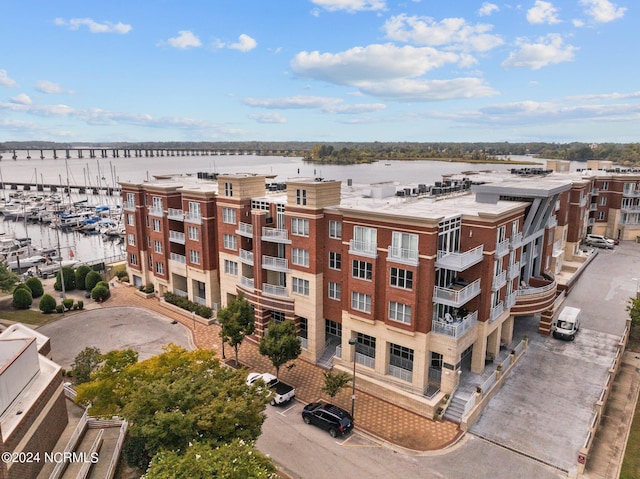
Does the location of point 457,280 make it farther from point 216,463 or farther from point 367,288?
point 216,463

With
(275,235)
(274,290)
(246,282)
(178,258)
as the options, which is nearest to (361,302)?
(274,290)

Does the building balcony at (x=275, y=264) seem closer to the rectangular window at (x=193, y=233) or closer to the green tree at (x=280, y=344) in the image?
the green tree at (x=280, y=344)

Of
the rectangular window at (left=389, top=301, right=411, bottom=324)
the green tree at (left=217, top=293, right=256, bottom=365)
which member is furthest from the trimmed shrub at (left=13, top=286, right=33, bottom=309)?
the rectangular window at (left=389, top=301, right=411, bottom=324)

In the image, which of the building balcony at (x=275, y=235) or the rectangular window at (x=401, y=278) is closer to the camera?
the rectangular window at (x=401, y=278)

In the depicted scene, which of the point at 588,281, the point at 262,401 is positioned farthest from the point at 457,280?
the point at 588,281

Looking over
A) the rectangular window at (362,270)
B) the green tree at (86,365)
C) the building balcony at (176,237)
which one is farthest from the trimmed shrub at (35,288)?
the rectangular window at (362,270)

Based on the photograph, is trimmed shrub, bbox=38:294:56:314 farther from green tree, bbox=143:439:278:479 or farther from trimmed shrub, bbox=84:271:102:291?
green tree, bbox=143:439:278:479

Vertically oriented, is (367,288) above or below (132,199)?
below

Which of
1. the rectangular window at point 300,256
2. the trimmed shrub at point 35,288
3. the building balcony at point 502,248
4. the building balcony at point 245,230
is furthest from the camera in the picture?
the trimmed shrub at point 35,288
